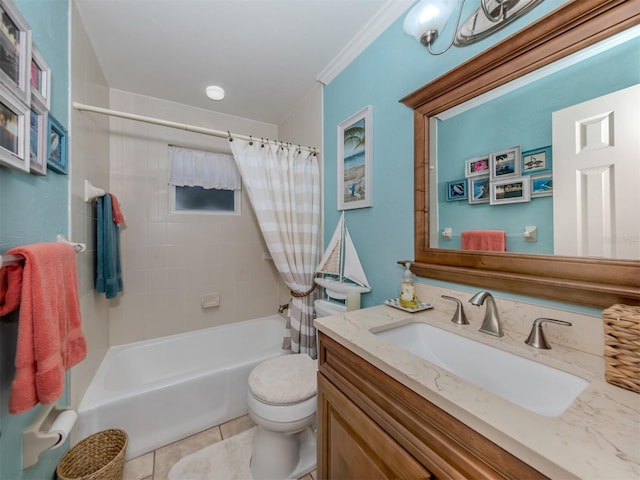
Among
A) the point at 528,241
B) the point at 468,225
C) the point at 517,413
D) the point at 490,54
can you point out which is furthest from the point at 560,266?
the point at 490,54

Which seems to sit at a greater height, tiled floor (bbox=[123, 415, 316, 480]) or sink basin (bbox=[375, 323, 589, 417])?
sink basin (bbox=[375, 323, 589, 417])

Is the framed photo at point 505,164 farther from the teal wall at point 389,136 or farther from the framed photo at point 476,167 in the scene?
the teal wall at point 389,136

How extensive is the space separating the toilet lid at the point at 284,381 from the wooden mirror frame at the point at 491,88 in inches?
31.6

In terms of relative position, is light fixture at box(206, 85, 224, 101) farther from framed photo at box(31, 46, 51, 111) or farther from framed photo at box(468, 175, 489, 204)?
framed photo at box(468, 175, 489, 204)

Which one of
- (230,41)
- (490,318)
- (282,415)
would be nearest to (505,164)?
(490,318)

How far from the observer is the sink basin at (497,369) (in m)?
0.60

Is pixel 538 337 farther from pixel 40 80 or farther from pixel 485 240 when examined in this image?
pixel 40 80

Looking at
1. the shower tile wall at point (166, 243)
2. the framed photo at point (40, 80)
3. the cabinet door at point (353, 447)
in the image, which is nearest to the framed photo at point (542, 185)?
the cabinet door at point (353, 447)

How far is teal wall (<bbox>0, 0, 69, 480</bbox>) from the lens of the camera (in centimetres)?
70

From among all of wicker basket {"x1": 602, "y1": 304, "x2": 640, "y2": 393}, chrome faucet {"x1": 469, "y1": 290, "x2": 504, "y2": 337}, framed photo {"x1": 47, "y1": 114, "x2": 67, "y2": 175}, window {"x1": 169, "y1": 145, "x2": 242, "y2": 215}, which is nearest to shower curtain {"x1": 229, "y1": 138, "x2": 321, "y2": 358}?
window {"x1": 169, "y1": 145, "x2": 242, "y2": 215}

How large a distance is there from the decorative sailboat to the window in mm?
1227

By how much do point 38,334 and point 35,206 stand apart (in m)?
0.52

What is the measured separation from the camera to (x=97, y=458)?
1187 mm

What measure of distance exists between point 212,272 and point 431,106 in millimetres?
2135
